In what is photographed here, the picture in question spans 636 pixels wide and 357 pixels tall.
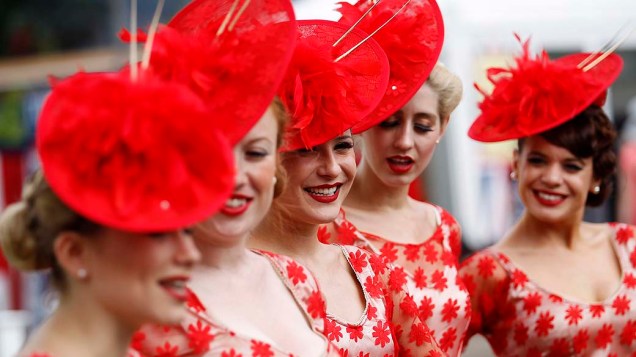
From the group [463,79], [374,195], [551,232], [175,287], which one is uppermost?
[175,287]

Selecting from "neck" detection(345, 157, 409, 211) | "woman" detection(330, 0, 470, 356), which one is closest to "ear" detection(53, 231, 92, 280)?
"woman" detection(330, 0, 470, 356)

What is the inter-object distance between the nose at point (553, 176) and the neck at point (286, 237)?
50.2 inches

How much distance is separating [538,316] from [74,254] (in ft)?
7.66

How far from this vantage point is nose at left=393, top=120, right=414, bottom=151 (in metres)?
4.12

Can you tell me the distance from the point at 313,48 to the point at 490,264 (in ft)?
4.70

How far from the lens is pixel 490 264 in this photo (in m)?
4.37

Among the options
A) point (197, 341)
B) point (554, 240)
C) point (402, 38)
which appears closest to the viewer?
point (197, 341)

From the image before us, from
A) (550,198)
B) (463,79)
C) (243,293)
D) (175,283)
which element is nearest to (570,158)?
(550,198)

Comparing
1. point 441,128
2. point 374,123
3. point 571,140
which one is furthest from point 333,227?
point 571,140

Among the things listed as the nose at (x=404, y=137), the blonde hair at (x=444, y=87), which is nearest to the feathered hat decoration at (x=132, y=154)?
the nose at (x=404, y=137)

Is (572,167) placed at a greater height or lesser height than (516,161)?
greater

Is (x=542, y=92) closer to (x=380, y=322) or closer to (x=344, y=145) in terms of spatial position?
(x=344, y=145)

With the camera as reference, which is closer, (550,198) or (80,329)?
(80,329)

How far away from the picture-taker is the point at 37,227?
235 centimetres
